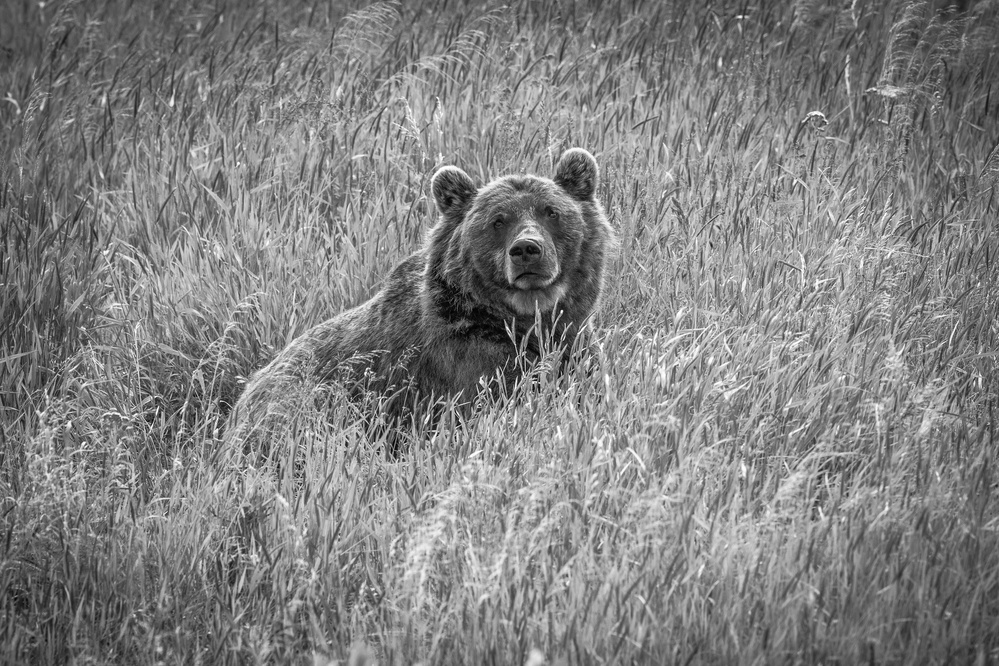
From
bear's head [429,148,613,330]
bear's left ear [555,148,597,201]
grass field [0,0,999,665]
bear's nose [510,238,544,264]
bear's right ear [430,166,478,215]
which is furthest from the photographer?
bear's left ear [555,148,597,201]

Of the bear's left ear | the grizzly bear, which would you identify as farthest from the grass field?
the bear's left ear

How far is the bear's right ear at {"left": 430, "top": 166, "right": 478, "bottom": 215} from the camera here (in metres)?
5.25

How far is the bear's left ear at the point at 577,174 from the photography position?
537 centimetres

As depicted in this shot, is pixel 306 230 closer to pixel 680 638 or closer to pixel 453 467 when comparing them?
pixel 453 467

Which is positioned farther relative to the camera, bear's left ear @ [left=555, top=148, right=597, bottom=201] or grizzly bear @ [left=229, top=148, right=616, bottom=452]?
bear's left ear @ [left=555, top=148, right=597, bottom=201]

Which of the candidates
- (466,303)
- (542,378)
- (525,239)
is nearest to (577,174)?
(525,239)

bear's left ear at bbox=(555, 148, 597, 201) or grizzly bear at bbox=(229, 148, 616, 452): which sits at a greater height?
bear's left ear at bbox=(555, 148, 597, 201)

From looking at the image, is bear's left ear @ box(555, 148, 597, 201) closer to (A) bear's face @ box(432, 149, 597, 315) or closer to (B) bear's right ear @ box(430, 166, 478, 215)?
(A) bear's face @ box(432, 149, 597, 315)

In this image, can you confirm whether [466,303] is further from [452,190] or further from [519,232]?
[452,190]

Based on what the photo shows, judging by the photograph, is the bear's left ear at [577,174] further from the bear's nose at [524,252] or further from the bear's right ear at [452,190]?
the bear's nose at [524,252]

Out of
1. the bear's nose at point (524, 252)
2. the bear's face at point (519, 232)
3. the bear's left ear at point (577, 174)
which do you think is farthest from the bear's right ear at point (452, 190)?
the bear's nose at point (524, 252)

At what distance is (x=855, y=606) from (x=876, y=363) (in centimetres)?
166

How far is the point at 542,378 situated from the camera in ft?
13.1

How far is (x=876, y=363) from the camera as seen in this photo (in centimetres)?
429
